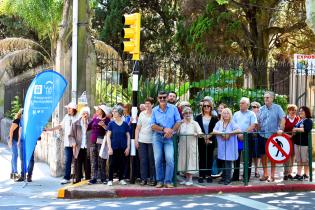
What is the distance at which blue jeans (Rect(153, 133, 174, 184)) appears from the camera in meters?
11.9

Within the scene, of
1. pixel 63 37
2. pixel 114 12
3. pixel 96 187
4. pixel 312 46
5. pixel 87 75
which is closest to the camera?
pixel 96 187

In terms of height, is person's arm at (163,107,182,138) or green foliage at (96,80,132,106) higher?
green foliage at (96,80,132,106)

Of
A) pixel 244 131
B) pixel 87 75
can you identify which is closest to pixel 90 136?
pixel 87 75

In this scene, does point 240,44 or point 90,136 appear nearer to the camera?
point 90,136

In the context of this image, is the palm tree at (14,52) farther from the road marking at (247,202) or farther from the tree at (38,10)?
the road marking at (247,202)

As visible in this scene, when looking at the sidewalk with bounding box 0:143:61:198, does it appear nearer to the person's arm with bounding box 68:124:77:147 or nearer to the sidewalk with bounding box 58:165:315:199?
the sidewalk with bounding box 58:165:315:199

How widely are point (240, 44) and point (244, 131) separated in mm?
11979

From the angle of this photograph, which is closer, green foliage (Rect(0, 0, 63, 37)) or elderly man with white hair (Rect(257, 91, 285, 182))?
elderly man with white hair (Rect(257, 91, 285, 182))

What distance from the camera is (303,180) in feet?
43.2

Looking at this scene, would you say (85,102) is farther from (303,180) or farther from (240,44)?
(240,44)

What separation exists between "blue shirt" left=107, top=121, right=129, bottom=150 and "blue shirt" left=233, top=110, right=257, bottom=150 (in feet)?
8.05

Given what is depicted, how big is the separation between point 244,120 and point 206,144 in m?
1.07

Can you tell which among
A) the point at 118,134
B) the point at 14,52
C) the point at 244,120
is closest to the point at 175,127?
the point at 118,134

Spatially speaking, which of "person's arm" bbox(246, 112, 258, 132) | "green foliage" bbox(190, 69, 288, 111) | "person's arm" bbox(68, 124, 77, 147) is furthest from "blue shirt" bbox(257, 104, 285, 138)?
"person's arm" bbox(68, 124, 77, 147)
